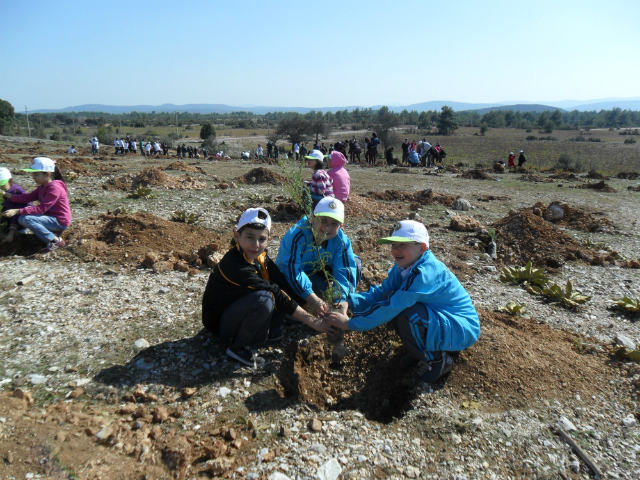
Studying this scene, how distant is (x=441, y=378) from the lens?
321 cm

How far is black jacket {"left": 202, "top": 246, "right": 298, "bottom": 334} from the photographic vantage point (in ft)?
10.3

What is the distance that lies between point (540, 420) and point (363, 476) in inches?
57.3

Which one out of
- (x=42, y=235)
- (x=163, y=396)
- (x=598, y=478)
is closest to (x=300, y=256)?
(x=163, y=396)

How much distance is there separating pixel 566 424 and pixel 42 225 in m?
6.50

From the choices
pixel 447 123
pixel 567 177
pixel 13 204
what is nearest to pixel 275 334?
pixel 13 204

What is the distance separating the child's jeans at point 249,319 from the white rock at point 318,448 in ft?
3.43

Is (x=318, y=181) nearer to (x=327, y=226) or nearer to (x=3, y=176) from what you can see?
(x=327, y=226)

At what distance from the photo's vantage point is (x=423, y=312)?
3.02 meters

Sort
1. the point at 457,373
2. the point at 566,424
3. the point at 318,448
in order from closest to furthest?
1. the point at 318,448
2. the point at 566,424
3. the point at 457,373

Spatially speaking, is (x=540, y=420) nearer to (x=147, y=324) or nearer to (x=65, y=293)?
(x=147, y=324)

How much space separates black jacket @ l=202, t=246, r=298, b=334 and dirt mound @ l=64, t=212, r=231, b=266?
240 centimetres

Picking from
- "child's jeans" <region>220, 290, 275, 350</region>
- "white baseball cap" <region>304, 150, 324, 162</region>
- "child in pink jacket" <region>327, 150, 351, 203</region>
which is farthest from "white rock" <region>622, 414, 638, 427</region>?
"child in pink jacket" <region>327, 150, 351, 203</region>

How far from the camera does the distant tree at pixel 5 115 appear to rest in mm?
47531

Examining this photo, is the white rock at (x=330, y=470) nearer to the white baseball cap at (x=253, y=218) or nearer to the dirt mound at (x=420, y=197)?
the white baseball cap at (x=253, y=218)
